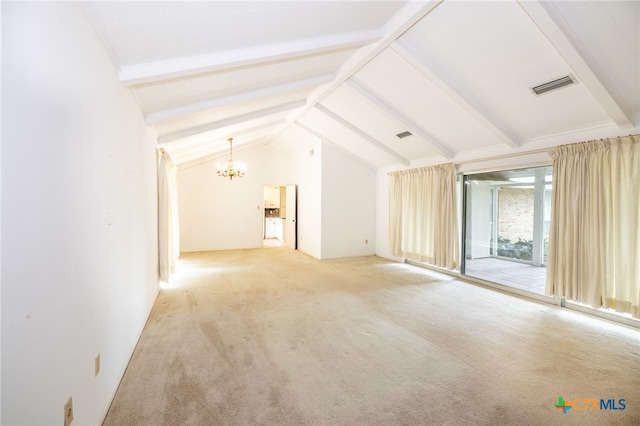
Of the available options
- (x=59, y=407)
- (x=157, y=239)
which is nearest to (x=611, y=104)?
(x=59, y=407)

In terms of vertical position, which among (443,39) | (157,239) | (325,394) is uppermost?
(443,39)

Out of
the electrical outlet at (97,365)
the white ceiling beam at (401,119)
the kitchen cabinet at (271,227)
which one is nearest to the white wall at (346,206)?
the white ceiling beam at (401,119)

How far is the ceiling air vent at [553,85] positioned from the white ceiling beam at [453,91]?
605mm

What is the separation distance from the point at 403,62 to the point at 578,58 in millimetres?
1588

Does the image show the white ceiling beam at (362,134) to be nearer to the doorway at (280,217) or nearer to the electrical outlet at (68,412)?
the doorway at (280,217)

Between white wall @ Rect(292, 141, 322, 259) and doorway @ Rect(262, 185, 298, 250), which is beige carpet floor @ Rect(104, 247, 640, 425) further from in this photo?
doorway @ Rect(262, 185, 298, 250)

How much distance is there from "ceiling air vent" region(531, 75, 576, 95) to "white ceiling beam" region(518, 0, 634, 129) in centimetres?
12

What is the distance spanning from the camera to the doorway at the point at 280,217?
8.37 m

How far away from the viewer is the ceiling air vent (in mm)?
2734

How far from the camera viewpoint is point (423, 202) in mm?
5613

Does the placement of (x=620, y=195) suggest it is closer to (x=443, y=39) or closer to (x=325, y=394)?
(x=443, y=39)

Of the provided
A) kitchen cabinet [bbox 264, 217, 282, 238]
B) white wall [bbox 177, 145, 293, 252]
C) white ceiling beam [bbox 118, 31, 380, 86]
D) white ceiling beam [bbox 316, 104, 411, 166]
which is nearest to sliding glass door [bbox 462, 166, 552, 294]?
white ceiling beam [bbox 316, 104, 411, 166]

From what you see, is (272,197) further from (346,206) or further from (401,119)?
(401,119)

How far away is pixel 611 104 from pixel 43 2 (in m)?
4.35
